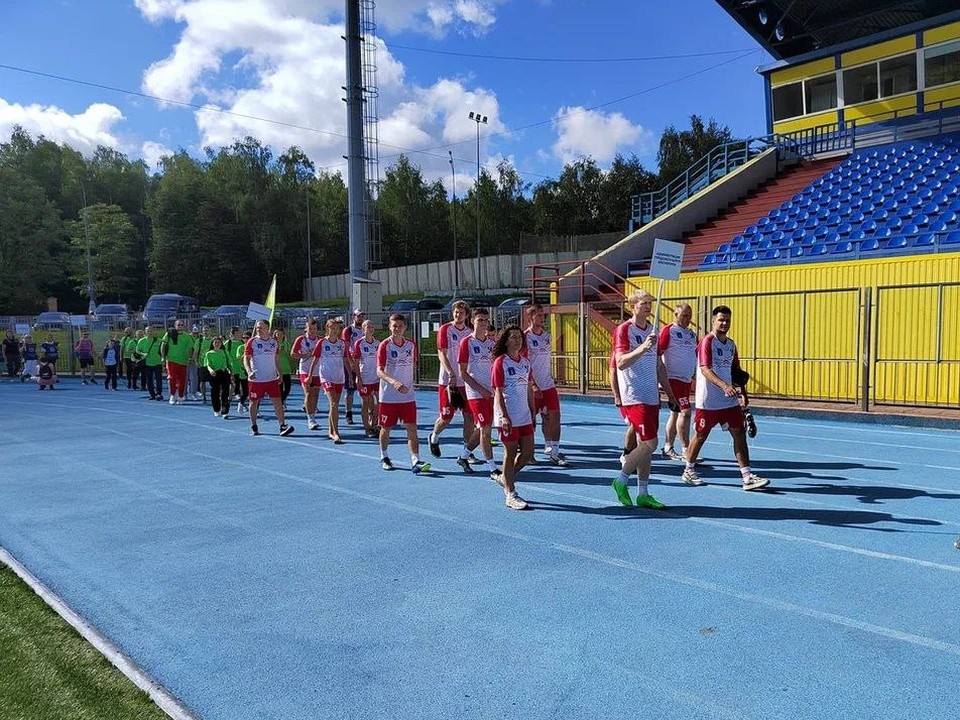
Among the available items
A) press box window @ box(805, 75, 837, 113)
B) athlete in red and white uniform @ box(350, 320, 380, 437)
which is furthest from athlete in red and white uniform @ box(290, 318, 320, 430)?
press box window @ box(805, 75, 837, 113)

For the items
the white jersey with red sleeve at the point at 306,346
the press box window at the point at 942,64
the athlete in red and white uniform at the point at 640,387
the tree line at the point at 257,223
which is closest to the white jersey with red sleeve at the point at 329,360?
the white jersey with red sleeve at the point at 306,346

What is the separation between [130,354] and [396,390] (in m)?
17.0

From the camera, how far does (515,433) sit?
23.6 feet

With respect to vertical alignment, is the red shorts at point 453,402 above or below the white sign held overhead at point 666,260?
below

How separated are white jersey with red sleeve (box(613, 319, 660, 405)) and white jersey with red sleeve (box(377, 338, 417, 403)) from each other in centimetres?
307

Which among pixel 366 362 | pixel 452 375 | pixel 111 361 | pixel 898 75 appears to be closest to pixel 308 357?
pixel 366 362

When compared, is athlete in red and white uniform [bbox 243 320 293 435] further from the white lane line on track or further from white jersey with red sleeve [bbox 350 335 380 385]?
the white lane line on track

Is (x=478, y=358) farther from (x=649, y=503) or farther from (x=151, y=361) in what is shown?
(x=151, y=361)

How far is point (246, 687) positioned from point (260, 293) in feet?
233

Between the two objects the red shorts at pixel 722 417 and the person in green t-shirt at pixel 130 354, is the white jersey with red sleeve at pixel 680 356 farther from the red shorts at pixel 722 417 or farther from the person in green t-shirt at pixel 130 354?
the person in green t-shirt at pixel 130 354

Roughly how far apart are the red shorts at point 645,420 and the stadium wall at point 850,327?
844 cm

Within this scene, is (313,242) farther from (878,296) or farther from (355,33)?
(878,296)

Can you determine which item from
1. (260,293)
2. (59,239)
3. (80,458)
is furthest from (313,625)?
(59,239)

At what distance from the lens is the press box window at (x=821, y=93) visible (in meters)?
26.3
